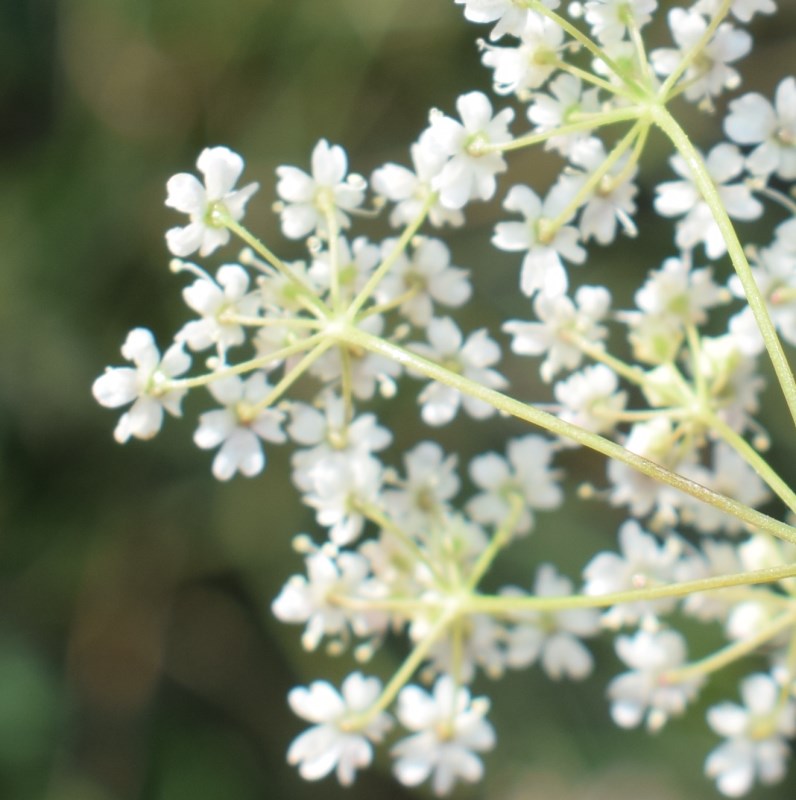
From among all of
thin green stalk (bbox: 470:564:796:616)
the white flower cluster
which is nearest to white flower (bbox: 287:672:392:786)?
the white flower cluster

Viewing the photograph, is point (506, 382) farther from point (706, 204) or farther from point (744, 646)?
point (744, 646)

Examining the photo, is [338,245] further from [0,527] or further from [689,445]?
[0,527]

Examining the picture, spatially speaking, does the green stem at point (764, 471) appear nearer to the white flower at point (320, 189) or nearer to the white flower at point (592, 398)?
the white flower at point (592, 398)

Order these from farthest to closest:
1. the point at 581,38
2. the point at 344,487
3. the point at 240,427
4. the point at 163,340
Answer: the point at 163,340 < the point at 344,487 < the point at 240,427 < the point at 581,38

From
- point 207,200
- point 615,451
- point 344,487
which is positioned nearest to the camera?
point 615,451

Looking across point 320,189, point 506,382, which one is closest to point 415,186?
point 320,189

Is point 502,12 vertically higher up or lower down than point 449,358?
higher up

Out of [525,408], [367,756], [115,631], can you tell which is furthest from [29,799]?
[525,408]
